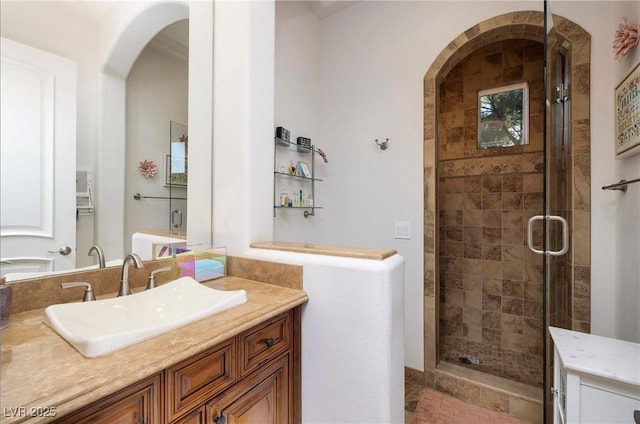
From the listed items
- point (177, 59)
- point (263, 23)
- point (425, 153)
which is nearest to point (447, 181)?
point (425, 153)

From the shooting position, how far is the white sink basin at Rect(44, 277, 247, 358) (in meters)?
0.64

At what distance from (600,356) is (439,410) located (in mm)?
1025

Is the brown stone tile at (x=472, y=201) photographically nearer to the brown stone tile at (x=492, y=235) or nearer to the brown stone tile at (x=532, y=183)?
the brown stone tile at (x=492, y=235)

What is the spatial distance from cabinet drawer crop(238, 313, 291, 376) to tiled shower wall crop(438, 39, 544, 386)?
198cm

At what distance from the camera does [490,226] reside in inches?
98.4

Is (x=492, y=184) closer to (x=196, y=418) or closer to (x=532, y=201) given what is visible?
(x=532, y=201)

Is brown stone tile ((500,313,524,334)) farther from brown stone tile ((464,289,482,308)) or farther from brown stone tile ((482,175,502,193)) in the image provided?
brown stone tile ((482,175,502,193))

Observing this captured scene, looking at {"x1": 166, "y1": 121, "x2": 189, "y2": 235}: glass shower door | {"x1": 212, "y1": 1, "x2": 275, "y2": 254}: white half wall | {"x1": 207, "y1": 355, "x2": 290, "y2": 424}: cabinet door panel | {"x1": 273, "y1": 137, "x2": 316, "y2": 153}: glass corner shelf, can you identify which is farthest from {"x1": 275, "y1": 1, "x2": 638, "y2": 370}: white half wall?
{"x1": 207, "y1": 355, "x2": 290, "y2": 424}: cabinet door panel

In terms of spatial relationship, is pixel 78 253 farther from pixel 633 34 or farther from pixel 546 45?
pixel 633 34

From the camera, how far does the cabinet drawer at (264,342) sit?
0.88 metres

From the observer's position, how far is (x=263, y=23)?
1.36 m

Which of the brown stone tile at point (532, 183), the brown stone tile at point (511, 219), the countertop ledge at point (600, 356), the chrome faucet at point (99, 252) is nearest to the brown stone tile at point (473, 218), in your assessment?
the brown stone tile at point (511, 219)

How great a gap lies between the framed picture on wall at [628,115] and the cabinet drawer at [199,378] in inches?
74.6

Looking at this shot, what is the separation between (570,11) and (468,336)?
247 centimetres
